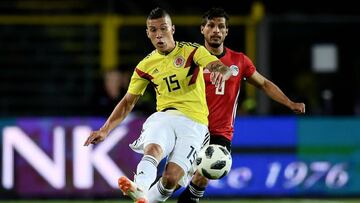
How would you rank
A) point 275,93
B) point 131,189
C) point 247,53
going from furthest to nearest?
point 247,53 < point 275,93 < point 131,189

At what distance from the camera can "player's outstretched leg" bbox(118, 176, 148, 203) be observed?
9141mm

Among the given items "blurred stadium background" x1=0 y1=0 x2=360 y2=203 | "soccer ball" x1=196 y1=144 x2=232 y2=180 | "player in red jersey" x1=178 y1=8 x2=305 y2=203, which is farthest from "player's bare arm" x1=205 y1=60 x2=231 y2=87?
"blurred stadium background" x1=0 y1=0 x2=360 y2=203

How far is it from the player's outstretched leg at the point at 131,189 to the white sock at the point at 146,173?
10 cm

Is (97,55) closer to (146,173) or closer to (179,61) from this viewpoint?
(179,61)

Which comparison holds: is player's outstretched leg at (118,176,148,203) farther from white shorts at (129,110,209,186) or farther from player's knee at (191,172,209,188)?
player's knee at (191,172,209,188)

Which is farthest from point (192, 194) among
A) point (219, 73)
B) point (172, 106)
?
point (219, 73)

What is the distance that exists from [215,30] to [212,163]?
132cm

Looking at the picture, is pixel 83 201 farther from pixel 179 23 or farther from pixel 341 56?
pixel 341 56

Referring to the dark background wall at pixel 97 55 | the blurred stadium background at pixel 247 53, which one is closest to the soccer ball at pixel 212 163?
the blurred stadium background at pixel 247 53

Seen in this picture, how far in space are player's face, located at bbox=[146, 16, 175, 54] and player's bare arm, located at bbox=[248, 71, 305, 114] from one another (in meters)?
1.19

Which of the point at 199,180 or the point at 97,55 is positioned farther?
the point at 97,55

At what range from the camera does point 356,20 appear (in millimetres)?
17453

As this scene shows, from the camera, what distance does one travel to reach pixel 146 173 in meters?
9.43

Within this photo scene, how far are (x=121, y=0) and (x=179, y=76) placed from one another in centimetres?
841
